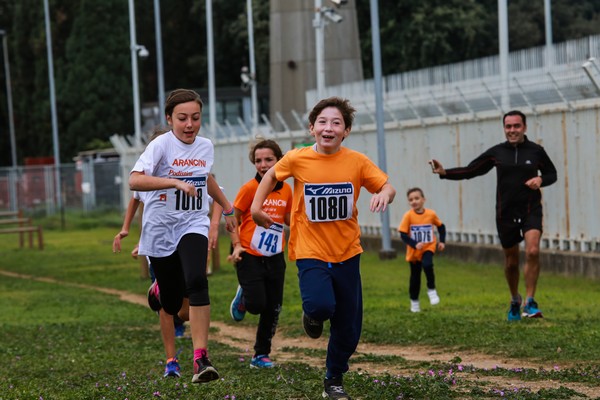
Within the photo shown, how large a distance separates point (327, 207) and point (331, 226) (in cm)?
13

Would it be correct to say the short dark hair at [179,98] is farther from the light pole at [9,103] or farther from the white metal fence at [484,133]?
the light pole at [9,103]

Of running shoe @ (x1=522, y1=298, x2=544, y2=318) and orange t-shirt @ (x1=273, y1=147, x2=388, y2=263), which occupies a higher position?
orange t-shirt @ (x1=273, y1=147, x2=388, y2=263)

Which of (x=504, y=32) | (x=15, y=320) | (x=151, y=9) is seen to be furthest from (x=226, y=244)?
(x=151, y=9)

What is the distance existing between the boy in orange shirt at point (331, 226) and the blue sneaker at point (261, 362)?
257cm

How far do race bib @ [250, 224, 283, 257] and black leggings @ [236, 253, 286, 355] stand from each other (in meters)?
0.07

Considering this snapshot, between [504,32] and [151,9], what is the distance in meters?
57.1

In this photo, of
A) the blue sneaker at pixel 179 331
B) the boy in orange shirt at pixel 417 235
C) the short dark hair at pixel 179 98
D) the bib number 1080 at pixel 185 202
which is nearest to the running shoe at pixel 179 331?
the blue sneaker at pixel 179 331

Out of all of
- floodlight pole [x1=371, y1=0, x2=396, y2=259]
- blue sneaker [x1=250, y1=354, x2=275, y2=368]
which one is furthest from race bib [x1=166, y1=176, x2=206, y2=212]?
floodlight pole [x1=371, y1=0, x2=396, y2=259]

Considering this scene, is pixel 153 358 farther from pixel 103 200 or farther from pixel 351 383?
pixel 103 200

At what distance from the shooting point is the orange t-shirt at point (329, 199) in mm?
9172

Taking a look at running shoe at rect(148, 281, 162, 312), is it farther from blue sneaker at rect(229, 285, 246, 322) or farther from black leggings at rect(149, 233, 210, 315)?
blue sneaker at rect(229, 285, 246, 322)

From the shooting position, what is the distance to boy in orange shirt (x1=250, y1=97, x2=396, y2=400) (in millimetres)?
9148

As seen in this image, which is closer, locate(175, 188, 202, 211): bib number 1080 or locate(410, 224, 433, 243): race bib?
locate(175, 188, 202, 211): bib number 1080

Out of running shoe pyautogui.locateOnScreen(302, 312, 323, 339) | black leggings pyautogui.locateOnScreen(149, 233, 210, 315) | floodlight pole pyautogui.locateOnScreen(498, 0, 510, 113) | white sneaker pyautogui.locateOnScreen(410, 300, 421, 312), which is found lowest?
white sneaker pyautogui.locateOnScreen(410, 300, 421, 312)
